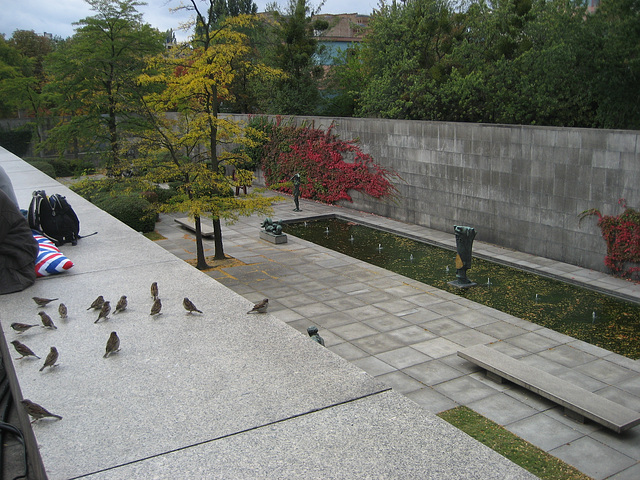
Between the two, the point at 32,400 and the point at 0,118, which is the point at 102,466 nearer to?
the point at 32,400

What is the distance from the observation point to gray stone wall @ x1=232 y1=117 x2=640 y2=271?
12.5 meters

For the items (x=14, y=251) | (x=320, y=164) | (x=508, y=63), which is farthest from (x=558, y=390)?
(x=320, y=164)

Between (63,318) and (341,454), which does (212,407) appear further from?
(63,318)

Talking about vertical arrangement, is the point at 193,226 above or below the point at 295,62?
below

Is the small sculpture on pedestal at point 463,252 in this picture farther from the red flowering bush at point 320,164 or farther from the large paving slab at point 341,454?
the large paving slab at point 341,454

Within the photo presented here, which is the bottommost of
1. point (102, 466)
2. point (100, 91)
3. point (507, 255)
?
point (507, 255)

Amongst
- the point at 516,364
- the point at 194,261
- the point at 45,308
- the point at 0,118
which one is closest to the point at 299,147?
the point at 194,261

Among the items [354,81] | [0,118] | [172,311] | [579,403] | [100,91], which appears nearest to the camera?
[172,311]

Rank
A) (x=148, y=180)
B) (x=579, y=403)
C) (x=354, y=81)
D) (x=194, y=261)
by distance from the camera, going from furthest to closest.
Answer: (x=354, y=81), (x=194, y=261), (x=148, y=180), (x=579, y=403)

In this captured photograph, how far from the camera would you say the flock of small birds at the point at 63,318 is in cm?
331

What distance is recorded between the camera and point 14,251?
5.74m

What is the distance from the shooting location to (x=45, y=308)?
202 inches

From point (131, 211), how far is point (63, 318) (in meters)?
12.6

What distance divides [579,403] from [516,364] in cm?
117
